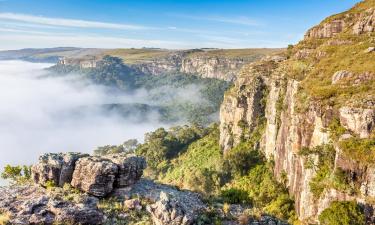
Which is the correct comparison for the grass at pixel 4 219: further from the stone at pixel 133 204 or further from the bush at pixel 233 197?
the bush at pixel 233 197

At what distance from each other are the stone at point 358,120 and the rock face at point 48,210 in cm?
3237

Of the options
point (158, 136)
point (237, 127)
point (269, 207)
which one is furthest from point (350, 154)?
point (158, 136)

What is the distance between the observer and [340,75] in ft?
193

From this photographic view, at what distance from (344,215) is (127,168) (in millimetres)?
21305

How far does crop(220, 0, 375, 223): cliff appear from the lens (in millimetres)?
42594

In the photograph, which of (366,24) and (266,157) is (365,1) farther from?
(266,157)

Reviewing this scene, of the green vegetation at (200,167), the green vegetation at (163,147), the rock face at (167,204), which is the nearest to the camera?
the rock face at (167,204)

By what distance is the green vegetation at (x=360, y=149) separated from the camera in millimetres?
40188

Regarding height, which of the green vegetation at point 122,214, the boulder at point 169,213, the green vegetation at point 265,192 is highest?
the boulder at point 169,213

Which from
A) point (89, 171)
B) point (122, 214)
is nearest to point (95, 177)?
point (89, 171)

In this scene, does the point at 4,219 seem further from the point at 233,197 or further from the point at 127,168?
the point at 233,197

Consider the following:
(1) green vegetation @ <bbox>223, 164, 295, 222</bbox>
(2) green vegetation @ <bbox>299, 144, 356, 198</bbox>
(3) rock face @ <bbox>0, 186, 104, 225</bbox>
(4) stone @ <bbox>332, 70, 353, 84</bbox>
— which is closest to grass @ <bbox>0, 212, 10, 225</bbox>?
(3) rock face @ <bbox>0, 186, 104, 225</bbox>

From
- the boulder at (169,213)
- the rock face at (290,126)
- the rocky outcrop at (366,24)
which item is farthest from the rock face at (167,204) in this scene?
the rocky outcrop at (366,24)

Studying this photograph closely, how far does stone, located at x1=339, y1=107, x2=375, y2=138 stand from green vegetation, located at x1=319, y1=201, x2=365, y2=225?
9471 millimetres
